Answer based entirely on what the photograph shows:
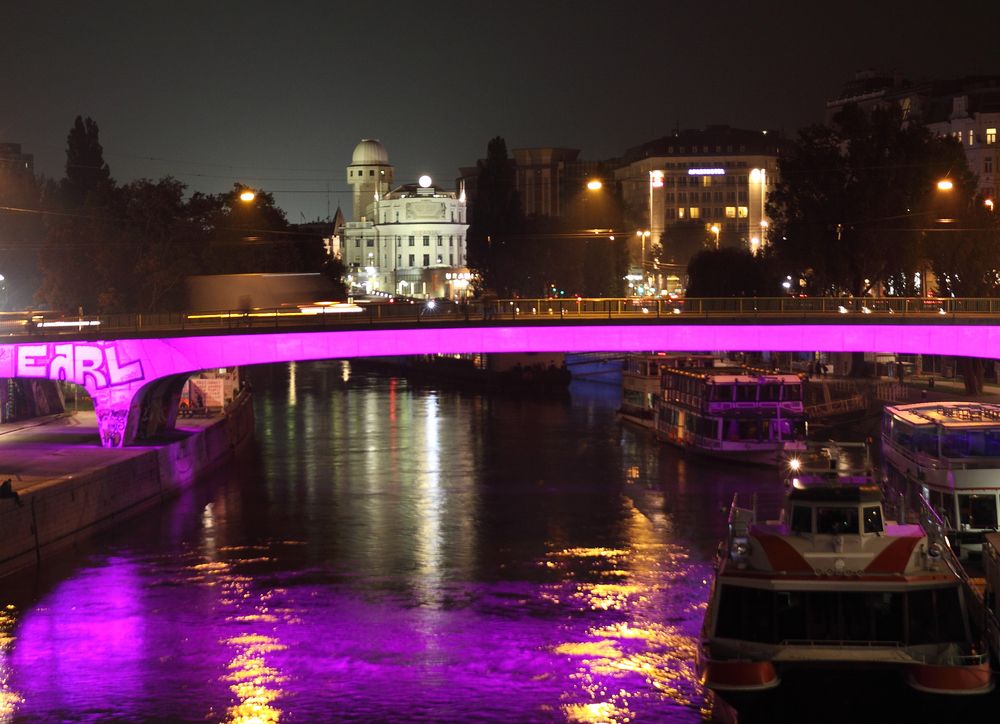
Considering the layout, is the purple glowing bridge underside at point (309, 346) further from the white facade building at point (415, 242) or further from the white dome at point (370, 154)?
the white dome at point (370, 154)

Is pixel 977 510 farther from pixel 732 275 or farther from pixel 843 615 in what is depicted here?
pixel 732 275

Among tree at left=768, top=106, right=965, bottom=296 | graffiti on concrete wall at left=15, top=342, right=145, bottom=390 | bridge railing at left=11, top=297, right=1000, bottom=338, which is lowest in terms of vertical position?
graffiti on concrete wall at left=15, top=342, right=145, bottom=390

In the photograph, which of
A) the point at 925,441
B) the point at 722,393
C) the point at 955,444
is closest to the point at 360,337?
the point at 722,393

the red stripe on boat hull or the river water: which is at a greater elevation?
the red stripe on boat hull

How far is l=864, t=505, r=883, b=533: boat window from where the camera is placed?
730 inches

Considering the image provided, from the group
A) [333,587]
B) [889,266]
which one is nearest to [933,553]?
[333,587]

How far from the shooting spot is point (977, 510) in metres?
23.7

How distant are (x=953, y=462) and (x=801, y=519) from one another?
650cm

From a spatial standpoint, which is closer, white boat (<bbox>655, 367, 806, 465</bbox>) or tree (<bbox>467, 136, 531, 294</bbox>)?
white boat (<bbox>655, 367, 806, 465</bbox>)

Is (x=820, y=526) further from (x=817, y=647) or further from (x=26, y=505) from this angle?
(x=26, y=505)

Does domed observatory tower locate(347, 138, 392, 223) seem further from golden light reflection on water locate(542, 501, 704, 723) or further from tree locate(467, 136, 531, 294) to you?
golden light reflection on water locate(542, 501, 704, 723)

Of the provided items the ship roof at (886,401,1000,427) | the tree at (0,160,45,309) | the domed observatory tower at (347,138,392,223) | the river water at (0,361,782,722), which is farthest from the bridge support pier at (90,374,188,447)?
the domed observatory tower at (347,138,392,223)

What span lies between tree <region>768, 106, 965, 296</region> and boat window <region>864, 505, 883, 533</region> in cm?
4079

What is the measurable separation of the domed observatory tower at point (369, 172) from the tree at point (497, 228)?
2546 inches
